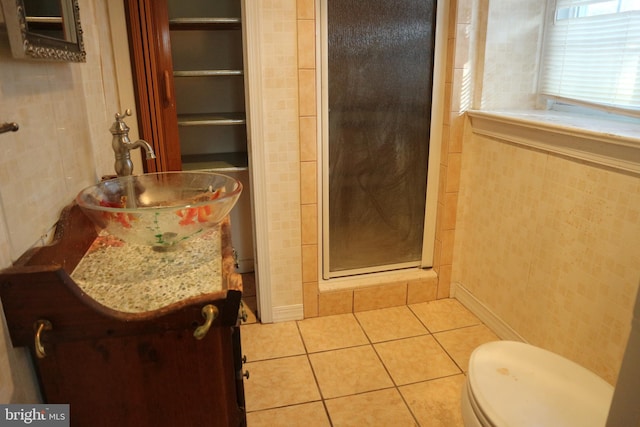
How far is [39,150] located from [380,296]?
1.84 m

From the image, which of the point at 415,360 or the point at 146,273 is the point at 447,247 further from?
the point at 146,273

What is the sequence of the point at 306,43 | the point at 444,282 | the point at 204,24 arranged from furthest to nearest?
the point at 444,282 < the point at 204,24 < the point at 306,43

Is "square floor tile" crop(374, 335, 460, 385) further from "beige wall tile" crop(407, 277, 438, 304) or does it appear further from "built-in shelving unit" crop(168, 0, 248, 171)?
"built-in shelving unit" crop(168, 0, 248, 171)

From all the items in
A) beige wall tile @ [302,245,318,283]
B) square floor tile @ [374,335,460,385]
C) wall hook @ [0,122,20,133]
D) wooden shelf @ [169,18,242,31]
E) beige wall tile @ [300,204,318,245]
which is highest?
wooden shelf @ [169,18,242,31]

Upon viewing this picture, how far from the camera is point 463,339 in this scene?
226 cm

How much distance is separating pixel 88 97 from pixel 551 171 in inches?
68.6

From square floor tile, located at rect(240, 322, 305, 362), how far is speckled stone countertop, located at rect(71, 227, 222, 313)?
103 centimetres

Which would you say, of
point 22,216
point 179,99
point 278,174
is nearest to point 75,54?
point 22,216

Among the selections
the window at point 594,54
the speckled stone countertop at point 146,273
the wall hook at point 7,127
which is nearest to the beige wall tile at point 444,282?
the window at point 594,54

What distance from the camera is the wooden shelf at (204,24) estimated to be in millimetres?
2270

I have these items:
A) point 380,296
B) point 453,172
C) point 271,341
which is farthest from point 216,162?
point 453,172

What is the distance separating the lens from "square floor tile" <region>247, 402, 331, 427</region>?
1.74 meters

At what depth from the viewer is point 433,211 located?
97.8 inches

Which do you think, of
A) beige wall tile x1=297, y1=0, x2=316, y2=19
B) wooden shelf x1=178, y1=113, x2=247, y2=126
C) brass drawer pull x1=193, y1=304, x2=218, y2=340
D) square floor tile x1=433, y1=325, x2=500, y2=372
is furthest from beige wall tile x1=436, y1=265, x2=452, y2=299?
brass drawer pull x1=193, y1=304, x2=218, y2=340
